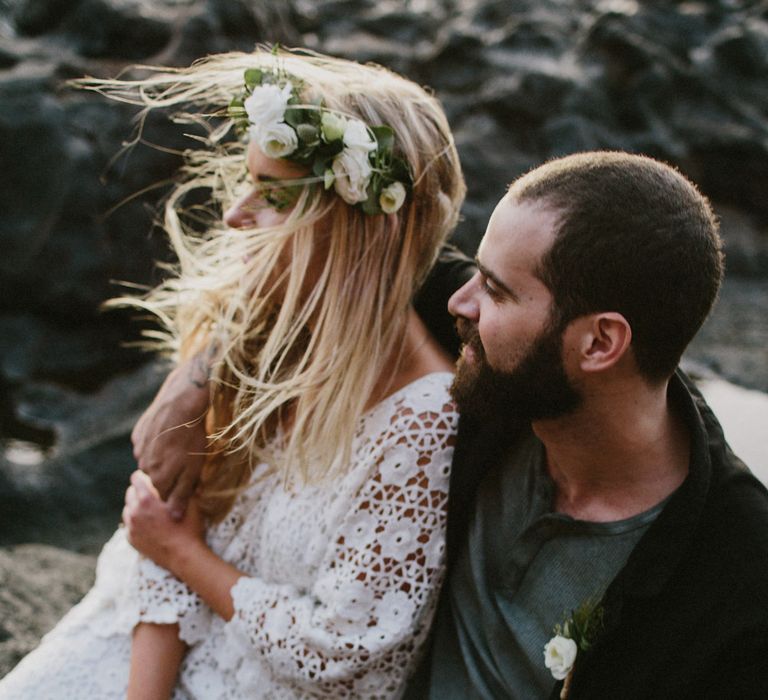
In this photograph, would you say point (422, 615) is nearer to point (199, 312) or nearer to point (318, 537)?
point (318, 537)

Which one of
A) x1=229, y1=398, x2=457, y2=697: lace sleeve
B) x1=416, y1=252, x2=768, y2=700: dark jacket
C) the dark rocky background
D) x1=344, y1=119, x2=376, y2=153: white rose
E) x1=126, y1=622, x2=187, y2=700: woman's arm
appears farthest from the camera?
the dark rocky background

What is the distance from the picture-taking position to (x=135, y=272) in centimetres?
548

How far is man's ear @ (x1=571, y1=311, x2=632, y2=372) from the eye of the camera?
1.85m

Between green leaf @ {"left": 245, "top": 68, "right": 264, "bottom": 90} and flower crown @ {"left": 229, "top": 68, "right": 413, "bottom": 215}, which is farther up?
green leaf @ {"left": 245, "top": 68, "right": 264, "bottom": 90}

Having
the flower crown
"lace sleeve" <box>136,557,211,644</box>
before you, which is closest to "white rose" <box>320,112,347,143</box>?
the flower crown

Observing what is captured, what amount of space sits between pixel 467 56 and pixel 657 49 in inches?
70.2

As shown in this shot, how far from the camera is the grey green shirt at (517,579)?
1941mm

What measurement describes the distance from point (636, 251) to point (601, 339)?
211mm

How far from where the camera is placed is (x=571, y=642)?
5.96 feet

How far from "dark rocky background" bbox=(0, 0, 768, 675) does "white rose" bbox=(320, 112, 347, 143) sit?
0.75m

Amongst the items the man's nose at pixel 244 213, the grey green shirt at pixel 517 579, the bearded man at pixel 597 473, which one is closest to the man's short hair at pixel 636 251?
the bearded man at pixel 597 473

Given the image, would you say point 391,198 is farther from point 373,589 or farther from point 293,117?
point 373,589

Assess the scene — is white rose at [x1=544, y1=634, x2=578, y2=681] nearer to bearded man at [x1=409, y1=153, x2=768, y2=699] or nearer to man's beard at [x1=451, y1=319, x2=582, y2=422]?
bearded man at [x1=409, y1=153, x2=768, y2=699]

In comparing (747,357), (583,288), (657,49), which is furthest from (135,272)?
(657,49)
